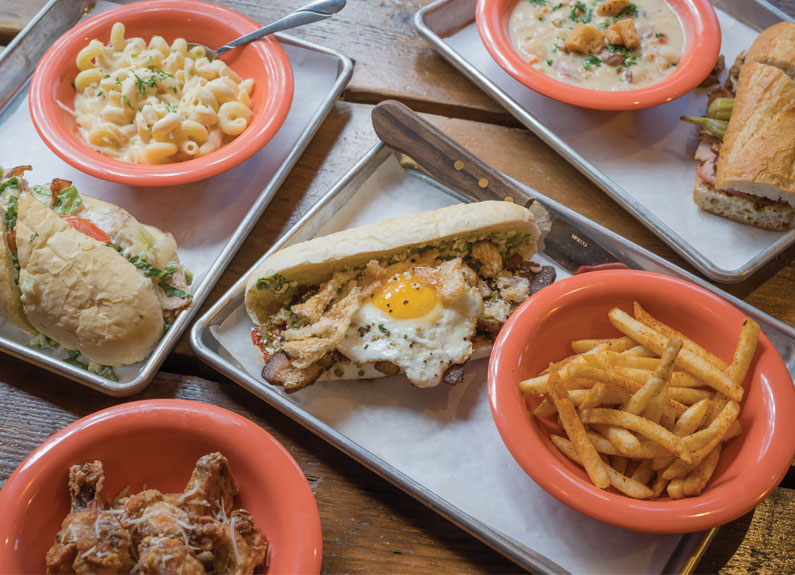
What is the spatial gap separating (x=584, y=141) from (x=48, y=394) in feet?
7.69

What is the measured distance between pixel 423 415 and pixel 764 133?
1.66m

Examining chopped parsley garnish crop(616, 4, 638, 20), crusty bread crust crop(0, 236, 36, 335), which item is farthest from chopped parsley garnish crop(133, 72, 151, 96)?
chopped parsley garnish crop(616, 4, 638, 20)

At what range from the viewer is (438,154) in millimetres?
2418

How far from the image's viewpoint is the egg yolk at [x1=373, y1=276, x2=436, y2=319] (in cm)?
207

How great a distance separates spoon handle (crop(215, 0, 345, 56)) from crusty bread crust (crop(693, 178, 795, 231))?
176 centimetres

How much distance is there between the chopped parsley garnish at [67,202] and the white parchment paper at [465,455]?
0.68 meters

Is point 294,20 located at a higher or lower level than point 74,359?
higher

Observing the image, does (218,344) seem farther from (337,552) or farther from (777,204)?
(777,204)

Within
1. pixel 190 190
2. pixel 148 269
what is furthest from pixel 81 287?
pixel 190 190

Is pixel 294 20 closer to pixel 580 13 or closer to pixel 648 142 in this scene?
pixel 580 13

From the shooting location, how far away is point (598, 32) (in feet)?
9.59

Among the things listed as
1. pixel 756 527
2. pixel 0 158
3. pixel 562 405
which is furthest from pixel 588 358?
pixel 0 158

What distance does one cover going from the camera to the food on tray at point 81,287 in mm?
2029

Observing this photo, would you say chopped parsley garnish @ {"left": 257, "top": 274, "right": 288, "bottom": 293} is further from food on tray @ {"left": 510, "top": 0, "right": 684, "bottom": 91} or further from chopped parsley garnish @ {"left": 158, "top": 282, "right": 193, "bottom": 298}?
food on tray @ {"left": 510, "top": 0, "right": 684, "bottom": 91}
